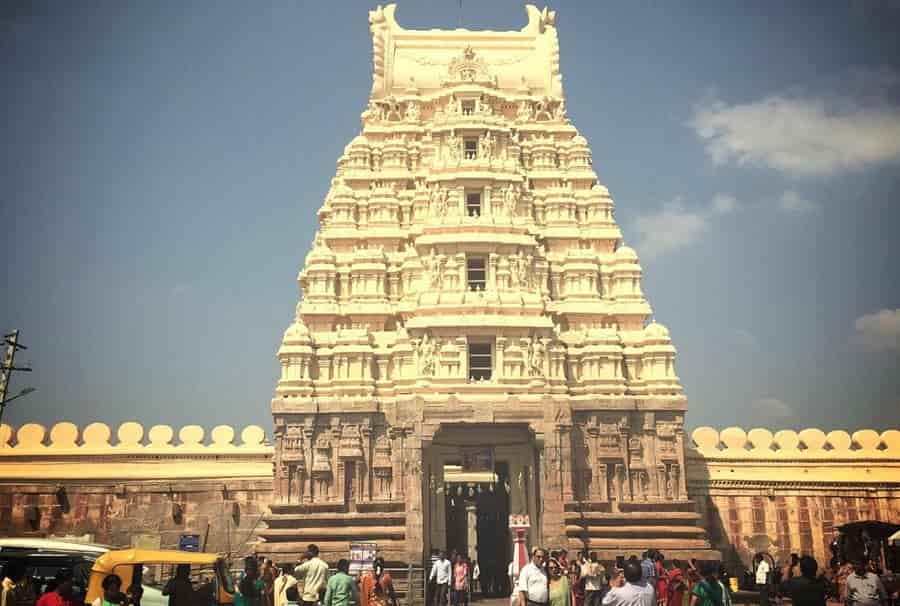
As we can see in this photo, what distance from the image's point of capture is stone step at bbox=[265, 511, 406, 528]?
25531 mm

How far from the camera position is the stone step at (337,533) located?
82.7ft

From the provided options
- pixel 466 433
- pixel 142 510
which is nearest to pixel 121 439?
pixel 142 510

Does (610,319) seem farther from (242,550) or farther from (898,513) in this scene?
(242,550)

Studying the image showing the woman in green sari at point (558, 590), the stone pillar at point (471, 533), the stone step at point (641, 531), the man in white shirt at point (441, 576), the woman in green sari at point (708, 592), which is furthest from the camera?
the stone pillar at point (471, 533)

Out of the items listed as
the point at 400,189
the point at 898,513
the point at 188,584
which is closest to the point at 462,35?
the point at 400,189

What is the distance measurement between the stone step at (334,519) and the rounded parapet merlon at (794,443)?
11.0 metres

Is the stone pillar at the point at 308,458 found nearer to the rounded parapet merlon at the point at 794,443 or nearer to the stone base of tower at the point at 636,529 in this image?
the stone base of tower at the point at 636,529

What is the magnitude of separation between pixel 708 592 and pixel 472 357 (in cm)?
1546

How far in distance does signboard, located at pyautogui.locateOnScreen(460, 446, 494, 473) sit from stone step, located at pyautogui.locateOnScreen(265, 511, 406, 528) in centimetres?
399

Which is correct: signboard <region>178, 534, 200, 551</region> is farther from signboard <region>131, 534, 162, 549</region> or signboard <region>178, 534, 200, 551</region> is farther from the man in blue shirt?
the man in blue shirt

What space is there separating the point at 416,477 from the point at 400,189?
1133cm

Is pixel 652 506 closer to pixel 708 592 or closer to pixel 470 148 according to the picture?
pixel 470 148

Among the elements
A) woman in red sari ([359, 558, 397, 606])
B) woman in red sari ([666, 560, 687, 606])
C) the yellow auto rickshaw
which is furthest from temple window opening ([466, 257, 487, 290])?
the yellow auto rickshaw

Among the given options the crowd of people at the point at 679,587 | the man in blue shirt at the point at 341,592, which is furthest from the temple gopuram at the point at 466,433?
the man in blue shirt at the point at 341,592
